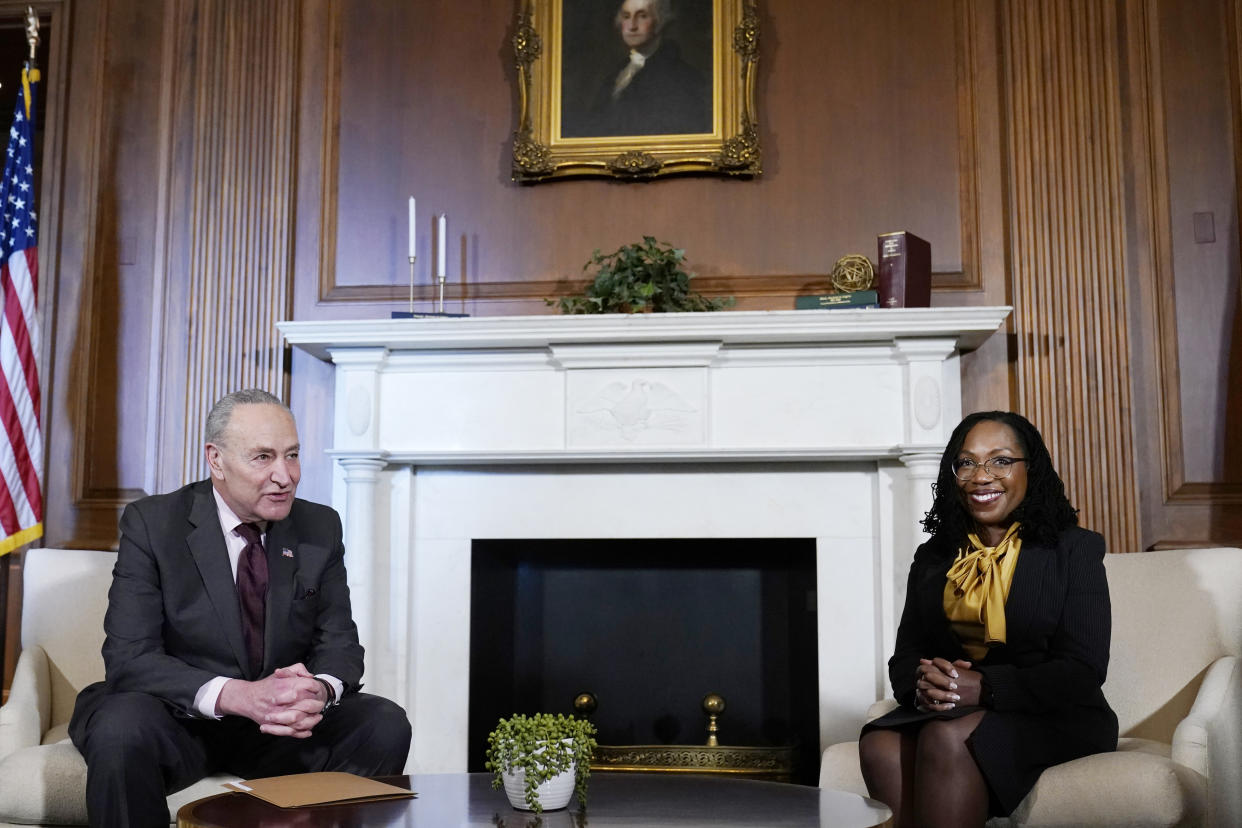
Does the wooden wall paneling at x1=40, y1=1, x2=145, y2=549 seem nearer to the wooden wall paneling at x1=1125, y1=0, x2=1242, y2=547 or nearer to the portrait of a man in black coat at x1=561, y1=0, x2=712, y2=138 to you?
the portrait of a man in black coat at x1=561, y1=0, x2=712, y2=138

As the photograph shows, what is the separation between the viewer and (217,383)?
392 cm

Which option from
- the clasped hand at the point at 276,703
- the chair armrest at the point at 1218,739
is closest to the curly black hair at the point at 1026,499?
the chair armrest at the point at 1218,739

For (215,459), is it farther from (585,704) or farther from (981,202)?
(981,202)

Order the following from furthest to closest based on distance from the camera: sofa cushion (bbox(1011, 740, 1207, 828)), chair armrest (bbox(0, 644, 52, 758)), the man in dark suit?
1. chair armrest (bbox(0, 644, 52, 758))
2. the man in dark suit
3. sofa cushion (bbox(1011, 740, 1207, 828))

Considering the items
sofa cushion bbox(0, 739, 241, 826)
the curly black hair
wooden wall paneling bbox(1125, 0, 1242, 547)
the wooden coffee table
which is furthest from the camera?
wooden wall paneling bbox(1125, 0, 1242, 547)

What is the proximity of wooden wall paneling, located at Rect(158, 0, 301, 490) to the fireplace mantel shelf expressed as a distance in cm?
37

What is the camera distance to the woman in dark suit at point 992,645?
2355 mm

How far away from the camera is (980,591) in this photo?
2.61 metres

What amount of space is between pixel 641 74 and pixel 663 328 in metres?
0.91

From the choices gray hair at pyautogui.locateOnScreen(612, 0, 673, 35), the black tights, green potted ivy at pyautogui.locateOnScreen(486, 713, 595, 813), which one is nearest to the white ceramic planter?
green potted ivy at pyautogui.locateOnScreen(486, 713, 595, 813)

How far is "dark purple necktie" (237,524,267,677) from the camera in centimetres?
266

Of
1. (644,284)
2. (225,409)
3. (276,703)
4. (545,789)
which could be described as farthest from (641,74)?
(545,789)

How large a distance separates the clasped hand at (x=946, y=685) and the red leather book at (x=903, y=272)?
126 centimetres

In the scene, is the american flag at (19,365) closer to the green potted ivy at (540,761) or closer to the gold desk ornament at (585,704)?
the gold desk ornament at (585,704)
